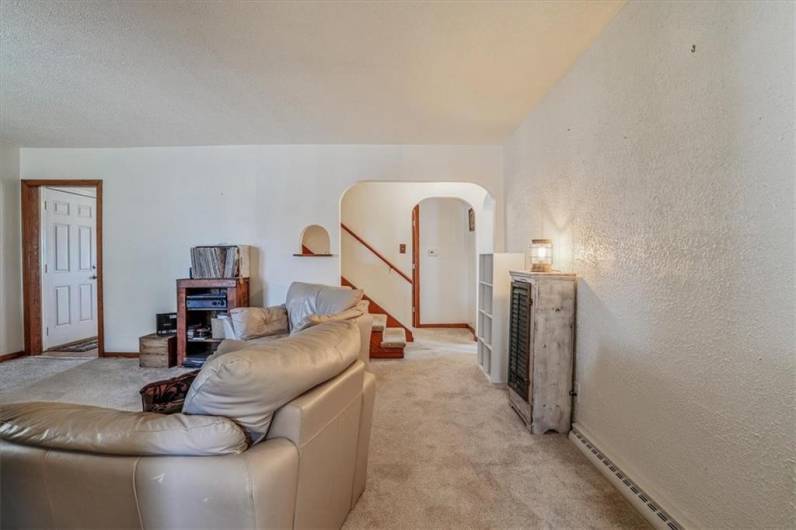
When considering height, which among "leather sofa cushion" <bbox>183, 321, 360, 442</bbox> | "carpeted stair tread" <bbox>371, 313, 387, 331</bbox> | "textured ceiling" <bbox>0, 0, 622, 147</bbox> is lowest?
"carpeted stair tread" <bbox>371, 313, 387, 331</bbox>

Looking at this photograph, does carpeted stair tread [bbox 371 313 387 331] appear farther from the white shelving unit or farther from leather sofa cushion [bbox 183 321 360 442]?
leather sofa cushion [bbox 183 321 360 442]

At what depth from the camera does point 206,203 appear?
418cm

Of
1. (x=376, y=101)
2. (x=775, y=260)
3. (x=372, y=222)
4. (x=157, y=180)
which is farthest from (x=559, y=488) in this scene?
(x=157, y=180)

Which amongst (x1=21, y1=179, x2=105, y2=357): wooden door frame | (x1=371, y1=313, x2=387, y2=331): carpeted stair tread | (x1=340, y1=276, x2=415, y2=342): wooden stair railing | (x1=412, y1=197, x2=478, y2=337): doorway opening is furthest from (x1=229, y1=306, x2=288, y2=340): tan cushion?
(x1=412, y1=197, x2=478, y2=337): doorway opening

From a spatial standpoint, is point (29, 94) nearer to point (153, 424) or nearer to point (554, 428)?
point (153, 424)

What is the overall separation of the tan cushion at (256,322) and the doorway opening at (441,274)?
116 inches

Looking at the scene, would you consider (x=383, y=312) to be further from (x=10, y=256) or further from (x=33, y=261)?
(x=10, y=256)

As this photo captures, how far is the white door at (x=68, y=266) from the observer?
4.43 m

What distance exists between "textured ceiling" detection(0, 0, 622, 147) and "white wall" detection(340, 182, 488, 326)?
1810mm

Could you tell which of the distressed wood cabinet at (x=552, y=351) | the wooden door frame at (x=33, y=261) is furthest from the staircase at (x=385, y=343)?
the wooden door frame at (x=33, y=261)

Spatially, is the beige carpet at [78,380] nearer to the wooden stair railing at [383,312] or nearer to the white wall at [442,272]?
the wooden stair railing at [383,312]

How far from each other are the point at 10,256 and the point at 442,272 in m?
5.63

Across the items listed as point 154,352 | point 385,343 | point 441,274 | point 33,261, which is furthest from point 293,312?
point 33,261

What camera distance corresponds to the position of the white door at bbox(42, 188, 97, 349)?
4.43 metres
